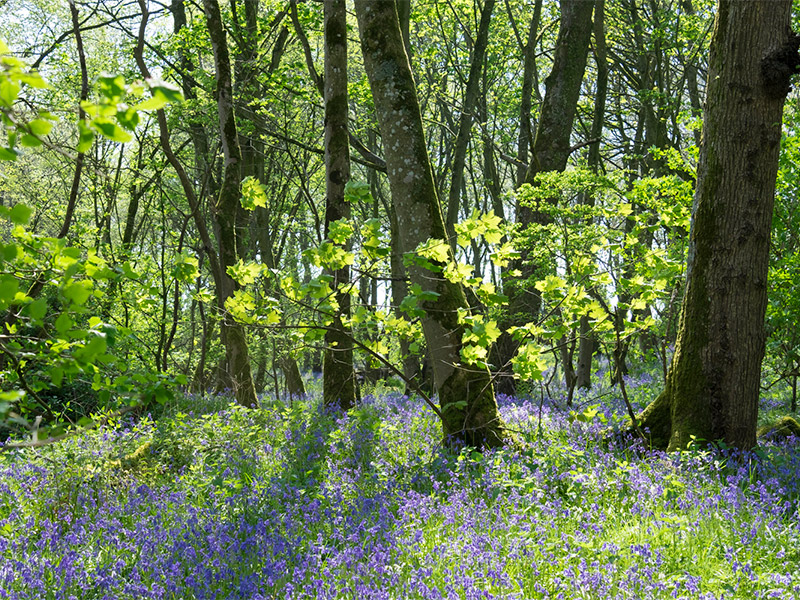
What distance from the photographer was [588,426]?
21.0 ft

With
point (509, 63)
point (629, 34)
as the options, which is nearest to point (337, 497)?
point (629, 34)

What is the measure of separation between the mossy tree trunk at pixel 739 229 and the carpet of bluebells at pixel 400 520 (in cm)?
50

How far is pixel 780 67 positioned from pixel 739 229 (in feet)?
4.59

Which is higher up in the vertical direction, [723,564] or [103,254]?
[103,254]

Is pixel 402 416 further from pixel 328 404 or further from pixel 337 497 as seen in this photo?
pixel 337 497

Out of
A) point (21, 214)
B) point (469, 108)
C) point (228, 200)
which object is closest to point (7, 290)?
point (21, 214)

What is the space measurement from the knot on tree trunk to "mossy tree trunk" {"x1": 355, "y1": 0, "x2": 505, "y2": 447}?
9.80 ft

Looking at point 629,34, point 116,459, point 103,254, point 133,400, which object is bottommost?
point 116,459

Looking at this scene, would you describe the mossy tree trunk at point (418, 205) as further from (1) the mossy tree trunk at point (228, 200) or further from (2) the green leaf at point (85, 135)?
(1) the mossy tree trunk at point (228, 200)

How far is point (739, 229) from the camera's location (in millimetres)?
5340

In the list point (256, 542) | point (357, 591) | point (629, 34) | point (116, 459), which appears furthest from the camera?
point (629, 34)

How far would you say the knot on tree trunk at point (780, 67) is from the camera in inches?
206

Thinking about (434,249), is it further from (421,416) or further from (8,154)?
(421,416)

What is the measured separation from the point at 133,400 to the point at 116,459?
167 inches
